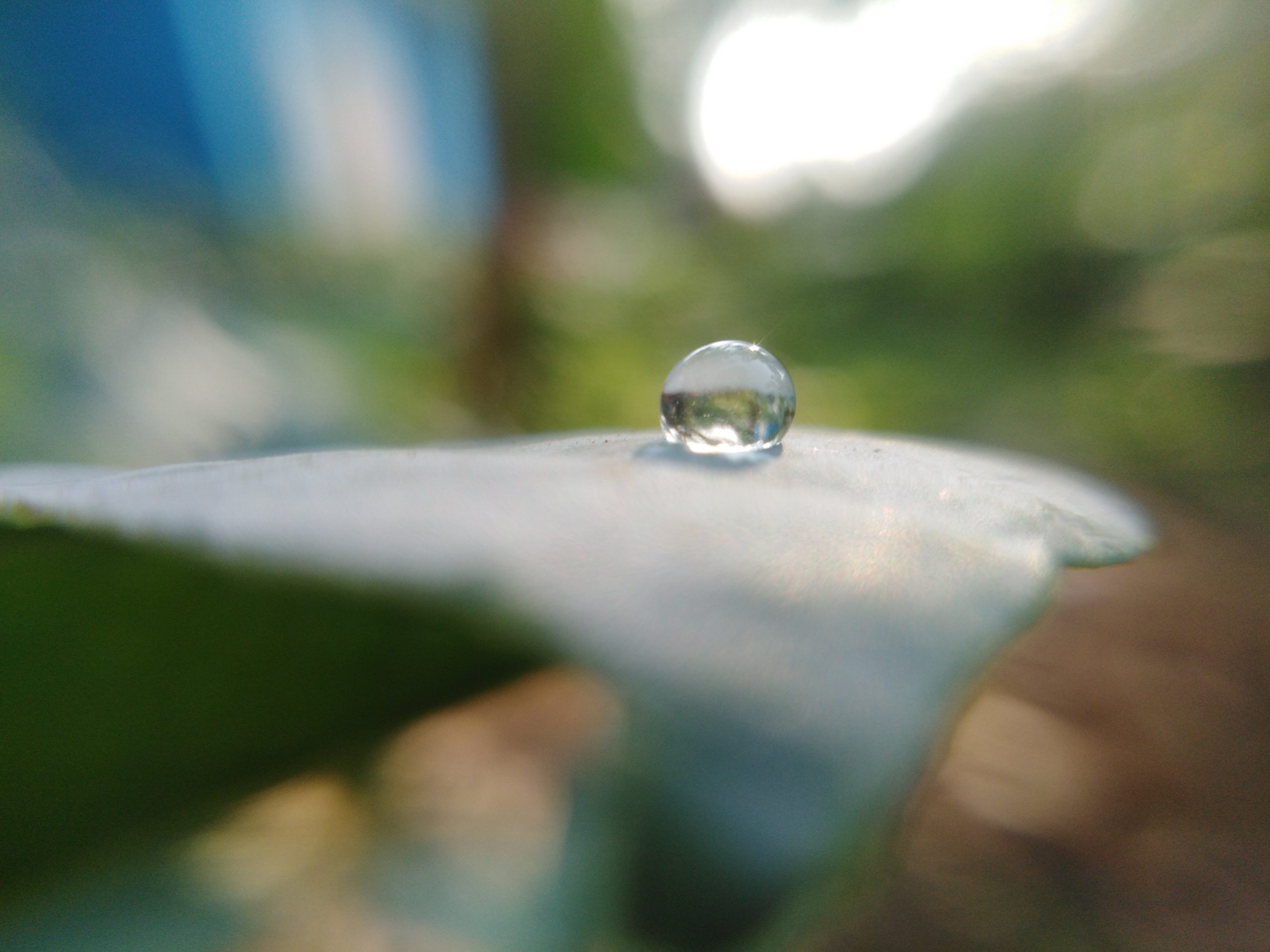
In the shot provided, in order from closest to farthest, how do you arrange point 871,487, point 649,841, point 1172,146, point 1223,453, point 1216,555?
point 649,841, point 871,487, point 1216,555, point 1223,453, point 1172,146

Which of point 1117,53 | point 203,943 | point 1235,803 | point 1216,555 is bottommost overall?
point 203,943

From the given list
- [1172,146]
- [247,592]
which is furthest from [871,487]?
[1172,146]

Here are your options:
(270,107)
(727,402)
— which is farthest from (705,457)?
(270,107)

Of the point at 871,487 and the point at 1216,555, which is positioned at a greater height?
the point at 1216,555

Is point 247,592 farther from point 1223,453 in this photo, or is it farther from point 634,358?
point 1223,453

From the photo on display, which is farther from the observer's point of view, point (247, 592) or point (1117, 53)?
point (1117, 53)

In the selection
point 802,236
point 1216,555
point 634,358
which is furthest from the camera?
point 802,236

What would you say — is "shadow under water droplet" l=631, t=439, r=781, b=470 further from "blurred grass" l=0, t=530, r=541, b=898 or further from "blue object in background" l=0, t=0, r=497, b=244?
"blue object in background" l=0, t=0, r=497, b=244

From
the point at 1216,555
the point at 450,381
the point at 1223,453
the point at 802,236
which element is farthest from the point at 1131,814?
the point at 802,236
